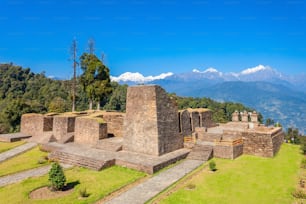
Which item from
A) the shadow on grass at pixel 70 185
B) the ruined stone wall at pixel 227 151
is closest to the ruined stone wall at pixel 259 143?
the ruined stone wall at pixel 227 151

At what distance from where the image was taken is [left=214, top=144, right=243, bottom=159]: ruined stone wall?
13852 millimetres

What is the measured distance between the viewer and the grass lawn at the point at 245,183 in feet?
27.5

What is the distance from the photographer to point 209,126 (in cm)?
2164

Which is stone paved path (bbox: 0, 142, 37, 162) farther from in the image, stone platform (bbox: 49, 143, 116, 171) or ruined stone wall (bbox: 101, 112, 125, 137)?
ruined stone wall (bbox: 101, 112, 125, 137)

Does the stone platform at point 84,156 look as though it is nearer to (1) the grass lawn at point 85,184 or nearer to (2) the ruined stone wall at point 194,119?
(1) the grass lawn at point 85,184

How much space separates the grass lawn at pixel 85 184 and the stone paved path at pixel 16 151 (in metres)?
6.19

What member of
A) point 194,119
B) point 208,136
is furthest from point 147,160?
point 194,119

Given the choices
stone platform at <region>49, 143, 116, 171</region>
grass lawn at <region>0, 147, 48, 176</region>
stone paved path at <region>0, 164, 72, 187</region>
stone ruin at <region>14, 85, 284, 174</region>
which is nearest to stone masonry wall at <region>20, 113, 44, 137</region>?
grass lawn at <region>0, 147, 48, 176</region>

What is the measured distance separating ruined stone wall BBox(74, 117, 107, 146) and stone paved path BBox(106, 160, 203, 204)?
702cm

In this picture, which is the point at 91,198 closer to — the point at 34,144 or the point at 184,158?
the point at 184,158

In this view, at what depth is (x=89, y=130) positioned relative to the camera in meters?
17.2

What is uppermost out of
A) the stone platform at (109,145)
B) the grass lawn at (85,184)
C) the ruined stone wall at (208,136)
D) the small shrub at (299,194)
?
the ruined stone wall at (208,136)

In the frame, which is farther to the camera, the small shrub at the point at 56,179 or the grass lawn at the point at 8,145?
the grass lawn at the point at 8,145

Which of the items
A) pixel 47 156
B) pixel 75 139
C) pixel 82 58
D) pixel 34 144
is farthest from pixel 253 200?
pixel 82 58
